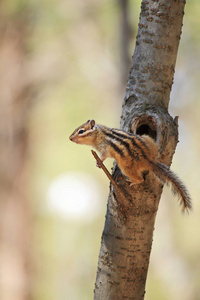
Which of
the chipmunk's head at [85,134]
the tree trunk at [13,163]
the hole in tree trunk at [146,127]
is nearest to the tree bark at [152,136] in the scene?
the hole in tree trunk at [146,127]

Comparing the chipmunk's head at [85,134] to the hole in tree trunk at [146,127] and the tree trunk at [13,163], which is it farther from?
the tree trunk at [13,163]

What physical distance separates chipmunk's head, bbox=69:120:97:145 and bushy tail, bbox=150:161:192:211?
422 mm

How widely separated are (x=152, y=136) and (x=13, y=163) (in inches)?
169

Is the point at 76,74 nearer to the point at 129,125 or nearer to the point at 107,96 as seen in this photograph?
the point at 107,96

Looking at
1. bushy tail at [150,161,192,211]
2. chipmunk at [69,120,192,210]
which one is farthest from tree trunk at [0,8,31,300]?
bushy tail at [150,161,192,211]

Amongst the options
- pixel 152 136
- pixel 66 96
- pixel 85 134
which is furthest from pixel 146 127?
pixel 66 96

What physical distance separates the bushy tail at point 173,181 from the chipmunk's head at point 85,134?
1.39ft

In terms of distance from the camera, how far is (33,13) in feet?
17.4

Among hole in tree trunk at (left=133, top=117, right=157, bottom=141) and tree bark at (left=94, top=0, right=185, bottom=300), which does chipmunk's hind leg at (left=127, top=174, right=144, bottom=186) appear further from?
hole in tree trunk at (left=133, top=117, right=157, bottom=141)

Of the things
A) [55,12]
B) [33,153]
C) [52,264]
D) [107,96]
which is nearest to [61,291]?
[52,264]

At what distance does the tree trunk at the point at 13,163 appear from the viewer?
5.51 m

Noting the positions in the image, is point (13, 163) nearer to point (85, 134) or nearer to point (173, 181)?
point (85, 134)

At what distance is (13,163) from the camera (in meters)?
5.71

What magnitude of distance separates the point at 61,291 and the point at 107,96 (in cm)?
492
